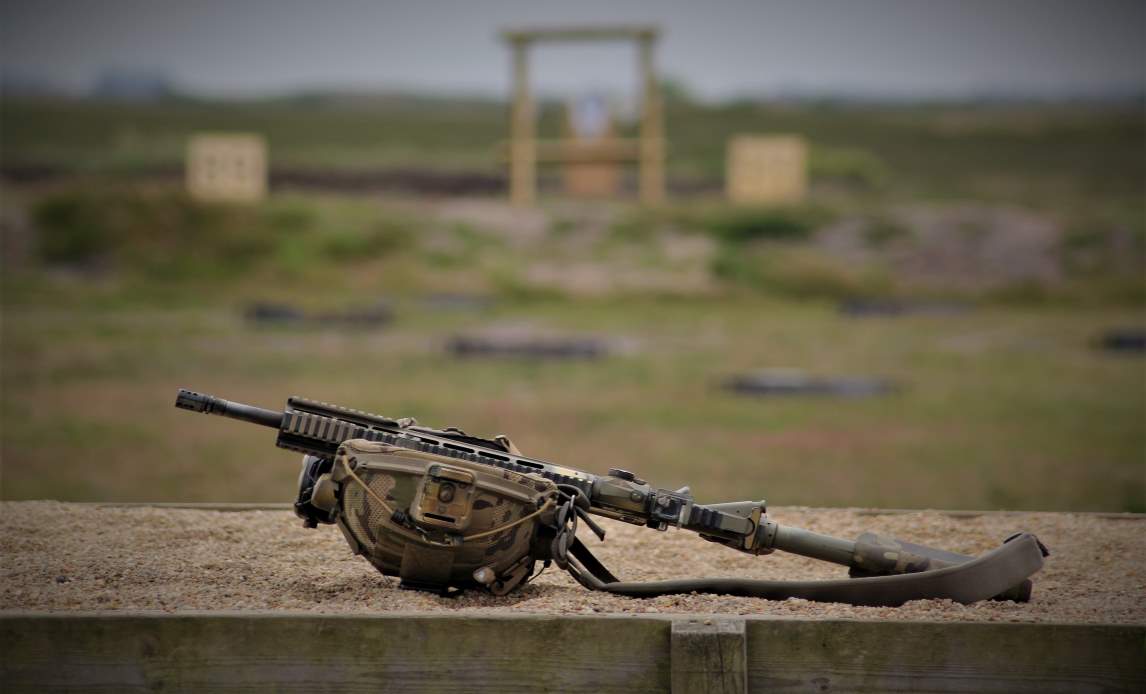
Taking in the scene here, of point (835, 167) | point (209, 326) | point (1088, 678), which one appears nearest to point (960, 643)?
point (1088, 678)

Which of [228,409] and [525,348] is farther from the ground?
[228,409]

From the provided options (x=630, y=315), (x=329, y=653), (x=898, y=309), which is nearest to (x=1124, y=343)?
(x=898, y=309)

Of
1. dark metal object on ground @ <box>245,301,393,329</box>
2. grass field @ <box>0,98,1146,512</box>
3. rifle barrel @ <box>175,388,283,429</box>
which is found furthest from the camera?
dark metal object on ground @ <box>245,301,393,329</box>

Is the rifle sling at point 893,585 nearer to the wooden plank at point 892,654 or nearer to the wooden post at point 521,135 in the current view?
the wooden plank at point 892,654

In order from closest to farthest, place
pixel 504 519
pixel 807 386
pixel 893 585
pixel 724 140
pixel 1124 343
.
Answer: pixel 504 519
pixel 893 585
pixel 807 386
pixel 1124 343
pixel 724 140

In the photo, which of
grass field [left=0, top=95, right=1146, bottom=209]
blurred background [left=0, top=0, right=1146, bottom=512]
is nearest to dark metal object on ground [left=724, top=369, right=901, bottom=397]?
blurred background [left=0, top=0, right=1146, bottom=512]

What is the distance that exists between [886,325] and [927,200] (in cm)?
1218

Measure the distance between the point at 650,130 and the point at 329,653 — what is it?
30661mm

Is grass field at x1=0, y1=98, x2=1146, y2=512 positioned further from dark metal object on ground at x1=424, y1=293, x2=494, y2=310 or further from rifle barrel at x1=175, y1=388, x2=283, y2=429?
rifle barrel at x1=175, y1=388, x2=283, y2=429

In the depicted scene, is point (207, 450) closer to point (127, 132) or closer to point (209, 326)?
point (209, 326)

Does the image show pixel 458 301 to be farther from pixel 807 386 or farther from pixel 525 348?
pixel 807 386

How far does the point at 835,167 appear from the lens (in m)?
43.1

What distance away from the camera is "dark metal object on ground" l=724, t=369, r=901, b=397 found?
728 inches

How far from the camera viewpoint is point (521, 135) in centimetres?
3406
